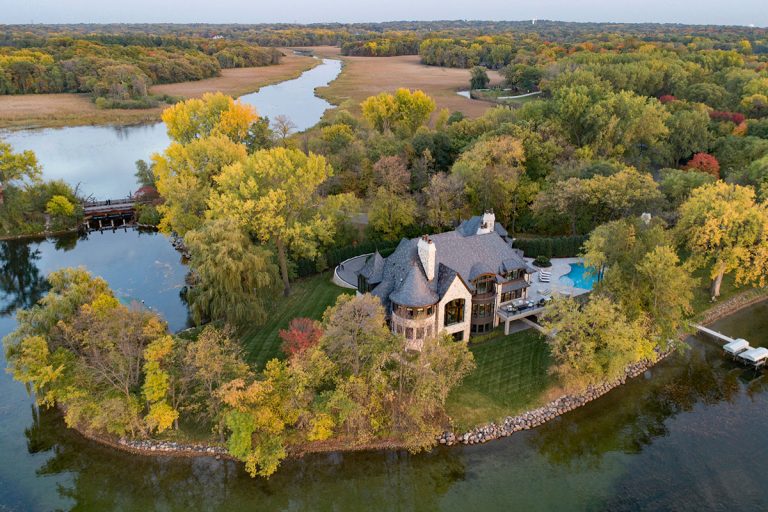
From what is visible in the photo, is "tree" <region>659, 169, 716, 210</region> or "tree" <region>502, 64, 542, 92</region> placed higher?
"tree" <region>502, 64, 542, 92</region>

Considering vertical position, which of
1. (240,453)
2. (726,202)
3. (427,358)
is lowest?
(240,453)

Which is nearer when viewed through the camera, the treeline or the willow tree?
the willow tree

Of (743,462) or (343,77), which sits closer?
(743,462)

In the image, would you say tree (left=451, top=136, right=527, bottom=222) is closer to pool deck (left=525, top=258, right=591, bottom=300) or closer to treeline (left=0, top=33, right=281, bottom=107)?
pool deck (left=525, top=258, right=591, bottom=300)

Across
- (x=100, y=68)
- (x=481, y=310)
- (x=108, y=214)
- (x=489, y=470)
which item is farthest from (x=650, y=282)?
(x=100, y=68)

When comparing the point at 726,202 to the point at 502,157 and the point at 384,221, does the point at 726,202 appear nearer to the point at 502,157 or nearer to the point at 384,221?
the point at 502,157

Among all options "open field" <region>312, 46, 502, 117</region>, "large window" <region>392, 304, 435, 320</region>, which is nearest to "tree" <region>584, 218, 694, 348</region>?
"large window" <region>392, 304, 435, 320</region>

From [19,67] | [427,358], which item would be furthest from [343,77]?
[427,358]
